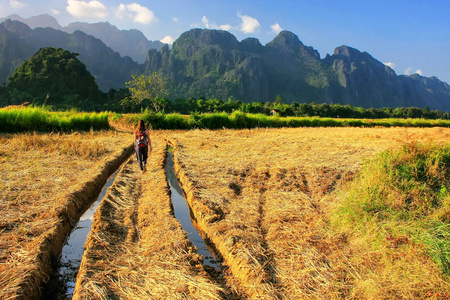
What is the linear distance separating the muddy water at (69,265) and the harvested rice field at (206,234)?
0.60 ft

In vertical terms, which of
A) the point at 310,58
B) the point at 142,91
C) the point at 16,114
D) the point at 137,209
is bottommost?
the point at 137,209

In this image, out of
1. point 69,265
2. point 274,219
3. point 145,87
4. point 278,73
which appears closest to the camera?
point 69,265

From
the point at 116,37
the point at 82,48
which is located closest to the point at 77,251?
the point at 82,48

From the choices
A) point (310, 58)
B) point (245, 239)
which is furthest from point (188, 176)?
point (310, 58)

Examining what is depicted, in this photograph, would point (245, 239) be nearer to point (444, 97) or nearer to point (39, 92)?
point (39, 92)

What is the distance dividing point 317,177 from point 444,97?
23041 cm

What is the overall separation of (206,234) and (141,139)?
4190 millimetres

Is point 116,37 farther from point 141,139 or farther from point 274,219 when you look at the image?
point 274,219

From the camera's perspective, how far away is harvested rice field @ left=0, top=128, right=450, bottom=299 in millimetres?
2893

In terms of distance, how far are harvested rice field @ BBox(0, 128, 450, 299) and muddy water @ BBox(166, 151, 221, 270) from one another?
12cm

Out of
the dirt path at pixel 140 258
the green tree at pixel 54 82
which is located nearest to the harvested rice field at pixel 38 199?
the dirt path at pixel 140 258

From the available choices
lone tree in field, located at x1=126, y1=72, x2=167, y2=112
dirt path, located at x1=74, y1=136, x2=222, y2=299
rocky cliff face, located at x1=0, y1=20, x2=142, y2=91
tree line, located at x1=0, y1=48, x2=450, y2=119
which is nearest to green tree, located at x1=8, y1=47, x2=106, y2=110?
tree line, located at x1=0, y1=48, x2=450, y2=119

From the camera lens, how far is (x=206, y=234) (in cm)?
448

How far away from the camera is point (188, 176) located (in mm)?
7016
